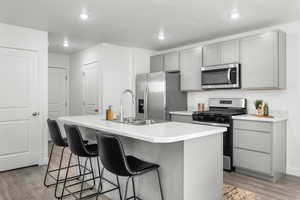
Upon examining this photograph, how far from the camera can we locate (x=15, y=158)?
3.61 meters

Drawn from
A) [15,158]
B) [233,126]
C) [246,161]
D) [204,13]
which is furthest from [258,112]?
[15,158]

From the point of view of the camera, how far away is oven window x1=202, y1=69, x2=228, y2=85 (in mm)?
3861

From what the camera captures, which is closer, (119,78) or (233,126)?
(233,126)

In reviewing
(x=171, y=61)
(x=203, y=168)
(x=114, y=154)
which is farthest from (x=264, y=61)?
(x=114, y=154)

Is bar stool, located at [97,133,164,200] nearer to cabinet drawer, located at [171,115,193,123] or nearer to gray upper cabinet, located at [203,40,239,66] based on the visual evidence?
cabinet drawer, located at [171,115,193,123]

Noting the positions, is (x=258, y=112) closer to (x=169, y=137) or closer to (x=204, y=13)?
(x=204, y=13)

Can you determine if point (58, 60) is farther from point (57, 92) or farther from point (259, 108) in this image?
point (259, 108)

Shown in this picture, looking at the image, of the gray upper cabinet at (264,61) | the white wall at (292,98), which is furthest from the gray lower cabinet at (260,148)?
the gray upper cabinet at (264,61)

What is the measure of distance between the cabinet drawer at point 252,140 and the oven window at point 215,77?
96 centimetres

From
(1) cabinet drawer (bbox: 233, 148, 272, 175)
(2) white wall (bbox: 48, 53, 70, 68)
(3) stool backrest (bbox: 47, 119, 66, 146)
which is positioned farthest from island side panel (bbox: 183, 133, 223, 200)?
(2) white wall (bbox: 48, 53, 70, 68)

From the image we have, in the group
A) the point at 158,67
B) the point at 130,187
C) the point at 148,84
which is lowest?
the point at 130,187

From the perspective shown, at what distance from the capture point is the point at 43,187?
2883 millimetres

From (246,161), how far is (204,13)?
91.3 inches

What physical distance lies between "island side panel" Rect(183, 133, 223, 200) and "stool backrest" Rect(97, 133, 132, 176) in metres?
0.52
